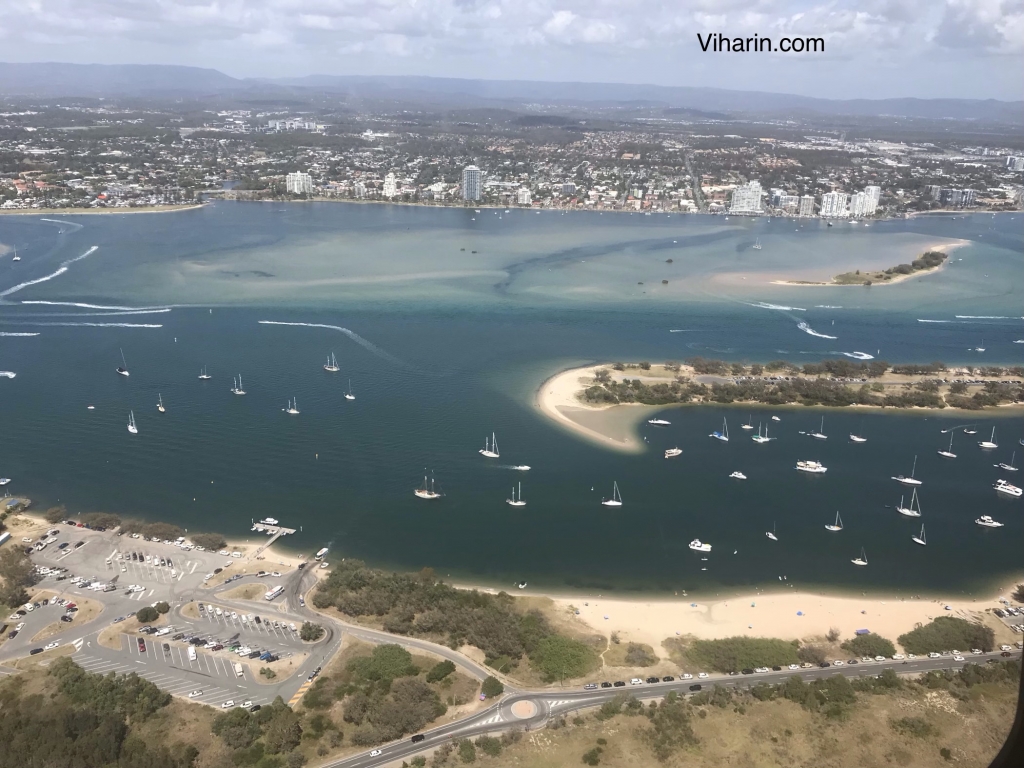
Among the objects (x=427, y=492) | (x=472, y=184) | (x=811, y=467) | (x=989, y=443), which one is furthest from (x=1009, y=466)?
(x=472, y=184)

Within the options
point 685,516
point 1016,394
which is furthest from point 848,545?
point 1016,394

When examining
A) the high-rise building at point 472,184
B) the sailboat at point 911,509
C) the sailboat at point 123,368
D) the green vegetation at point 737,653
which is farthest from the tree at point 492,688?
the high-rise building at point 472,184

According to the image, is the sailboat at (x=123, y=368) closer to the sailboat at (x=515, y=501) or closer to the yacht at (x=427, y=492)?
the yacht at (x=427, y=492)

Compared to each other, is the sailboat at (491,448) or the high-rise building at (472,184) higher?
Result: the high-rise building at (472,184)

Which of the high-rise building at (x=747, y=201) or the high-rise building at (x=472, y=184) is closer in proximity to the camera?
the high-rise building at (x=747, y=201)

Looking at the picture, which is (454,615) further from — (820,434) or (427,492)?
(820,434)

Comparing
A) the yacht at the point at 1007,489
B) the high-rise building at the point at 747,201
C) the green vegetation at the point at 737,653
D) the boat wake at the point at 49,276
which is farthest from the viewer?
the high-rise building at the point at 747,201

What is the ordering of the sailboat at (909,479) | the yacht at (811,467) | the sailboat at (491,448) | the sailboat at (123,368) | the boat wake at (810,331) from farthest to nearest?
the boat wake at (810,331) → the sailboat at (123,368) → the sailboat at (491,448) → the yacht at (811,467) → the sailboat at (909,479)

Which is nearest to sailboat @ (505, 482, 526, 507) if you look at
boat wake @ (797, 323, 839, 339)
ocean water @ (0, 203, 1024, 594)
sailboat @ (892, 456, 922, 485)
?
ocean water @ (0, 203, 1024, 594)
